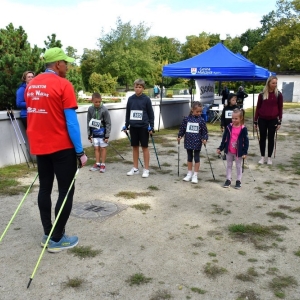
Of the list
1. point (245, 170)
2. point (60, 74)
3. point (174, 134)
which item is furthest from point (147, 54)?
point (60, 74)

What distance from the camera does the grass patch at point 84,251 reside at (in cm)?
362

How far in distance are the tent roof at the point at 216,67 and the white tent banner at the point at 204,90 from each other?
9.03 ft

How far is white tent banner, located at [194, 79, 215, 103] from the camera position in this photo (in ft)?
51.6

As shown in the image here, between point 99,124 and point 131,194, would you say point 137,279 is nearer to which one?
point 131,194

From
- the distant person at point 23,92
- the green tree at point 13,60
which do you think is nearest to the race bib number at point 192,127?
the distant person at point 23,92

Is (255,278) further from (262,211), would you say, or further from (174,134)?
(174,134)

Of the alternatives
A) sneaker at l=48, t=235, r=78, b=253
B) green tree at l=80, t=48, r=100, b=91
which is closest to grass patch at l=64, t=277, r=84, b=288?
sneaker at l=48, t=235, r=78, b=253

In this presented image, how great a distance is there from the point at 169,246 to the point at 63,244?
1.10 meters

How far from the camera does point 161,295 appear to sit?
116 inches

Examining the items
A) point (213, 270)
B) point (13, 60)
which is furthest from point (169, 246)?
point (13, 60)

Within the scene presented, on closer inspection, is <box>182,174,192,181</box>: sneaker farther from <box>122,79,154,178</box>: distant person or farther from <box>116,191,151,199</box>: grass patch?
<box>116,191,151,199</box>: grass patch

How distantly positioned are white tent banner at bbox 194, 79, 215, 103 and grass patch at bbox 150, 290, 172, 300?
13.3 m

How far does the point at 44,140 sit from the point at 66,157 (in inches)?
10.2

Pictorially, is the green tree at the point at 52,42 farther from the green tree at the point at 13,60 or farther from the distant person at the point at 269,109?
the distant person at the point at 269,109
